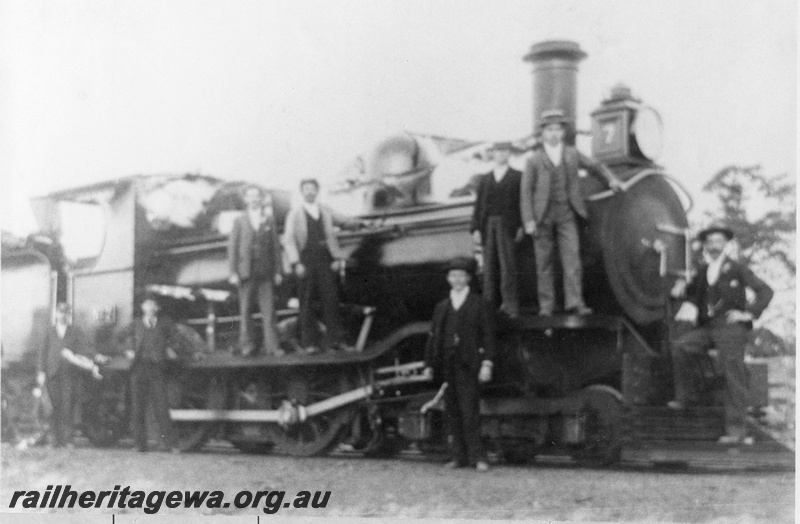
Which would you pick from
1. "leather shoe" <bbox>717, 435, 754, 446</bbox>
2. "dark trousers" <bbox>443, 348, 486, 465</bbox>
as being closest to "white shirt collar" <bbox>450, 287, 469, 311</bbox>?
"dark trousers" <bbox>443, 348, 486, 465</bbox>

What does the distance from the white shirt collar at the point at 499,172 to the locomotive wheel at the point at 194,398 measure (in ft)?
8.39

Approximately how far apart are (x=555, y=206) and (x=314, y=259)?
172 cm

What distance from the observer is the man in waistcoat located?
24.1 feet

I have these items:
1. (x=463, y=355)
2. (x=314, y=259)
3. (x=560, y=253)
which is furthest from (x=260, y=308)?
(x=560, y=253)

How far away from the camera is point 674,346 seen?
6.66 m

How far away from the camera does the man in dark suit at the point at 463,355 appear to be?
22.2ft

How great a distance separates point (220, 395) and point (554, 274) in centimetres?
272

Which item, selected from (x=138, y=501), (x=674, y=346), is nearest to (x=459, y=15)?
(x=674, y=346)

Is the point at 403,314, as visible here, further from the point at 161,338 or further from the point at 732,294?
the point at 732,294

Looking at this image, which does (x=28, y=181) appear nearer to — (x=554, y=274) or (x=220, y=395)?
(x=220, y=395)

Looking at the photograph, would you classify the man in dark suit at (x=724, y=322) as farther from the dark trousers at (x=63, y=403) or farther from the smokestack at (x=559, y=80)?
the dark trousers at (x=63, y=403)

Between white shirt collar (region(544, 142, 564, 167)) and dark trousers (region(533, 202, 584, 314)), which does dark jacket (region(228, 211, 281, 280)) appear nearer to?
dark trousers (region(533, 202, 584, 314))

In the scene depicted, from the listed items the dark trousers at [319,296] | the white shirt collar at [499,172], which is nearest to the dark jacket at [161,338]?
the dark trousers at [319,296]

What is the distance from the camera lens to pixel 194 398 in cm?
805
